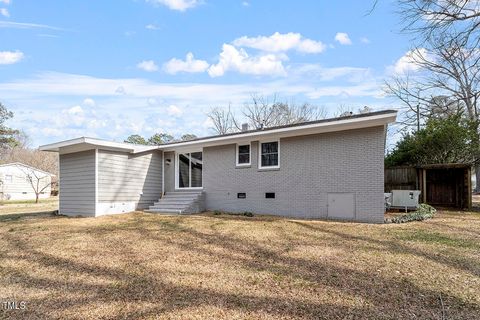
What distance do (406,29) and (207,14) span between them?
775cm

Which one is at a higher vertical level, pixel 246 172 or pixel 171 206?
pixel 246 172

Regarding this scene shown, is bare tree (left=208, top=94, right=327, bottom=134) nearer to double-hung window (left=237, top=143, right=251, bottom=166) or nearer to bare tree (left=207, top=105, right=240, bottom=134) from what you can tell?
bare tree (left=207, top=105, right=240, bottom=134)

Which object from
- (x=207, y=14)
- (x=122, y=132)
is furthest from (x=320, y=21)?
(x=122, y=132)

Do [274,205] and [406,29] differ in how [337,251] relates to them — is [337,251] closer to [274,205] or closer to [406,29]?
[274,205]

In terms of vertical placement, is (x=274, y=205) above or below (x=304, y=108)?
below

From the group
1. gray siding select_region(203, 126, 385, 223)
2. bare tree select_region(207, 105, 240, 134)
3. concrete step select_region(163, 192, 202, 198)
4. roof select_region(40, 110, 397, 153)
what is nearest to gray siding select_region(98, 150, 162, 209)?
roof select_region(40, 110, 397, 153)

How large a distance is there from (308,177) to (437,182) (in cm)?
812

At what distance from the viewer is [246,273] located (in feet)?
15.5

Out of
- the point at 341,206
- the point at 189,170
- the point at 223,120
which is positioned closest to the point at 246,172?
the point at 189,170

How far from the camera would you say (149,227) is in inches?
341

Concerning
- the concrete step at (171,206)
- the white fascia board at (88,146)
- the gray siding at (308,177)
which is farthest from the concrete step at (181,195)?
the white fascia board at (88,146)

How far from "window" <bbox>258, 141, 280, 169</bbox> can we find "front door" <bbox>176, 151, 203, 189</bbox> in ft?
9.87

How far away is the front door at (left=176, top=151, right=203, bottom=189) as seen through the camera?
44.5 feet

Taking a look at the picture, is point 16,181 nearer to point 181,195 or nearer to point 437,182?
point 181,195
